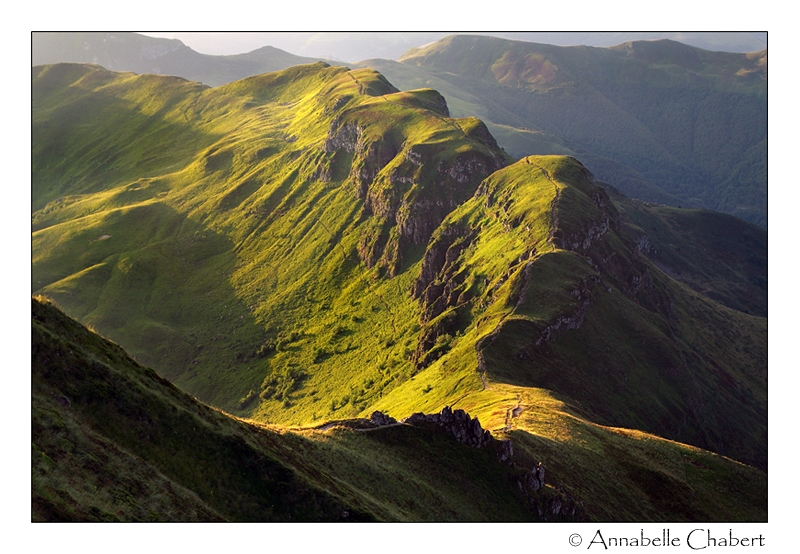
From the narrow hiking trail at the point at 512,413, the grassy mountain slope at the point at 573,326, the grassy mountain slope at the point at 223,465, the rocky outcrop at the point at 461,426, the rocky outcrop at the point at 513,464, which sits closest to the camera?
the grassy mountain slope at the point at 223,465

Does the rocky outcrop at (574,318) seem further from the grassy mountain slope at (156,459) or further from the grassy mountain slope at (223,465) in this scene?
the grassy mountain slope at (156,459)

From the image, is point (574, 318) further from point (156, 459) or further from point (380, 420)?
point (156, 459)

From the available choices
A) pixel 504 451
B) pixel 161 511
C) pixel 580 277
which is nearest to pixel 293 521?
pixel 161 511

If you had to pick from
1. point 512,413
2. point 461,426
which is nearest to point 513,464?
point 461,426

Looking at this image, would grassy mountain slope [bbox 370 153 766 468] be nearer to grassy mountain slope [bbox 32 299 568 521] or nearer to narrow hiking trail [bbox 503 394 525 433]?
narrow hiking trail [bbox 503 394 525 433]

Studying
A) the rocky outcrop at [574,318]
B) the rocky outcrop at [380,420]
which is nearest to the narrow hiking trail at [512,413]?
the rocky outcrop at [380,420]

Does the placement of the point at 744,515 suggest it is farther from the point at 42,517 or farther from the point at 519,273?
the point at 42,517

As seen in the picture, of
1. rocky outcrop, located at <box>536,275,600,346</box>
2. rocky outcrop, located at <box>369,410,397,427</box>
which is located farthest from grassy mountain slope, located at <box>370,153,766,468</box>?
rocky outcrop, located at <box>369,410,397,427</box>

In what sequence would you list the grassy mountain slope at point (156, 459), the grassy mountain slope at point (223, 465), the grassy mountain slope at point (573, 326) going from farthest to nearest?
1. the grassy mountain slope at point (573, 326)
2. the grassy mountain slope at point (223, 465)
3. the grassy mountain slope at point (156, 459)

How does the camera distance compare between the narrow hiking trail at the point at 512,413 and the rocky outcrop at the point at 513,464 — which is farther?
the narrow hiking trail at the point at 512,413

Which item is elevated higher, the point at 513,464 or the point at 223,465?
the point at 223,465

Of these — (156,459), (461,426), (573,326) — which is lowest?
(573,326)
